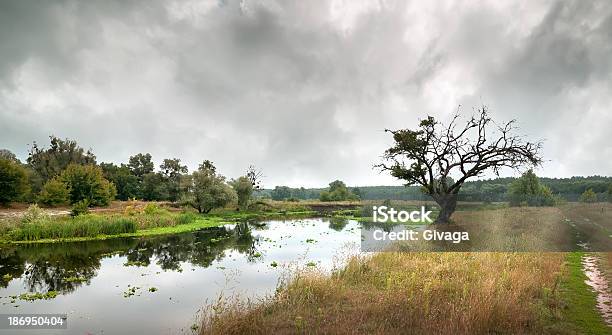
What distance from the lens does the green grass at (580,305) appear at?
10.1 m

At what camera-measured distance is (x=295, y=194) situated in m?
191

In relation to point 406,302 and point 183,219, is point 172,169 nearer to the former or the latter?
point 183,219

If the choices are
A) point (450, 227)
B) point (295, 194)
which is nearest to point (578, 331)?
point (450, 227)

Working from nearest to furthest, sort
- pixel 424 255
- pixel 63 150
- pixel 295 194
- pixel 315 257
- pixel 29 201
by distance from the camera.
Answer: pixel 424 255
pixel 315 257
pixel 29 201
pixel 63 150
pixel 295 194

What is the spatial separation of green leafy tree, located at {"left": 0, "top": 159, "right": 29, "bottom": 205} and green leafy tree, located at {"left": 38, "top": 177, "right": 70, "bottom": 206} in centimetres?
249

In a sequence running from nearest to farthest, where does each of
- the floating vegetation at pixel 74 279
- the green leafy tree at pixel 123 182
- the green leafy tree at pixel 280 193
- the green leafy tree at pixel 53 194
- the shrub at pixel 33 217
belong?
the floating vegetation at pixel 74 279 → the shrub at pixel 33 217 → the green leafy tree at pixel 53 194 → the green leafy tree at pixel 123 182 → the green leafy tree at pixel 280 193

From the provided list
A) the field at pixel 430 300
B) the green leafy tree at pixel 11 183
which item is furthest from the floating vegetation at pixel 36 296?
the green leafy tree at pixel 11 183

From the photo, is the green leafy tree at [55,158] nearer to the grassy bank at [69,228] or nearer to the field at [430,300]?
the grassy bank at [69,228]

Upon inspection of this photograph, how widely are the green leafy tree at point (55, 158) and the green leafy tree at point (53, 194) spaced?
18.8 meters

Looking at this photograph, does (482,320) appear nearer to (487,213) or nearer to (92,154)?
(487,213)

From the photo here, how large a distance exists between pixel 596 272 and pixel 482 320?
461 inches

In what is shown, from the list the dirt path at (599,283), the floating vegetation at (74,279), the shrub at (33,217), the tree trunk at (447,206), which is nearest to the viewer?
the dirt path at (599,283)

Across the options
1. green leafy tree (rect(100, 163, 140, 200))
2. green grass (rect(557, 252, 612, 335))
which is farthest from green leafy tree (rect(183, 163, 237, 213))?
green grass (rect(557, 252, 612, 335))
